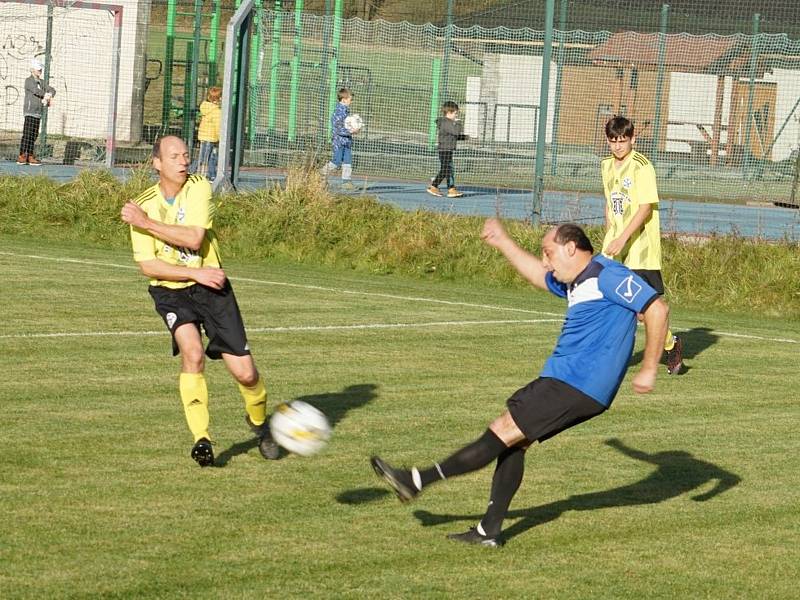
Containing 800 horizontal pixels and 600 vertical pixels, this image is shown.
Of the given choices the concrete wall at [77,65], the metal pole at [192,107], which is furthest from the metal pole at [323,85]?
the concrete wall at [77,65]

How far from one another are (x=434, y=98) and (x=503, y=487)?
2368 centimetres

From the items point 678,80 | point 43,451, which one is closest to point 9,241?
point 43,451

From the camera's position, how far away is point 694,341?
48.0 feet

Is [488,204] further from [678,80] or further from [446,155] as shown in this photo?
[678,80]

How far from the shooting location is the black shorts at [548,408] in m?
6.97

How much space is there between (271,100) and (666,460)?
60.6 feet

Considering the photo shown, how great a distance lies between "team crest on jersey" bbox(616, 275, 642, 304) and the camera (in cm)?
686

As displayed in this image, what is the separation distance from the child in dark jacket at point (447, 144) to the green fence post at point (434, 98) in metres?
2.25

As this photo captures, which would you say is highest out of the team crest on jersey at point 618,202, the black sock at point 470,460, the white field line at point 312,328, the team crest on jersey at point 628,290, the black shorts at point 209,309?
the team crest on jersey at point 618,202

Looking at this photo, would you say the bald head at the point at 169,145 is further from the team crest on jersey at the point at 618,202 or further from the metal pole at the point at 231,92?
the metal pole at the point at 231,92

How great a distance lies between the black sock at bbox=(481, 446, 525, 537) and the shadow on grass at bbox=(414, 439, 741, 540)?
295mm

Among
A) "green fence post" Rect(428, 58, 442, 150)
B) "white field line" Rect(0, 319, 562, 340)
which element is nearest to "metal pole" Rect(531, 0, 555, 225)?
"white field line" Rect(0, 319, 562, 340)

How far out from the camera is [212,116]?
25609mm

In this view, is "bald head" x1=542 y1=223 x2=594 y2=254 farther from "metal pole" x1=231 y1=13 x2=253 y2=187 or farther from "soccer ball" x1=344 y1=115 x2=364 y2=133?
"soccer ball" x1=344 y1=115 x2=364 y2=133
